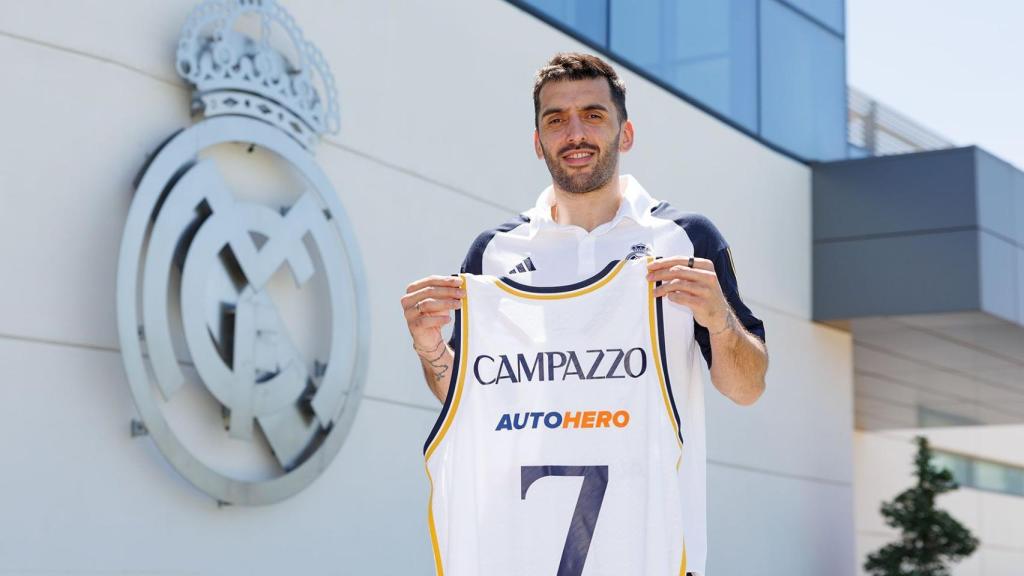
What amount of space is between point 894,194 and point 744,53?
1.94 meters

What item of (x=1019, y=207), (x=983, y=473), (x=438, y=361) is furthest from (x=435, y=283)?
(x=983, y=473)

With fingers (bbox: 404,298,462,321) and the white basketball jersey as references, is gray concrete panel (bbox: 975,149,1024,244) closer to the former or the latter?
the white basketball jersey

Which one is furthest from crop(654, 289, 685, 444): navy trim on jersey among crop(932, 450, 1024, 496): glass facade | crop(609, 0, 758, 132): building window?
crop(932, 450, 1024, 496): glass facade

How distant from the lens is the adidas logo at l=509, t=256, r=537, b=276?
364cm

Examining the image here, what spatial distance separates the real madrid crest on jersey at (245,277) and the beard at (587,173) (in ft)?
11.1

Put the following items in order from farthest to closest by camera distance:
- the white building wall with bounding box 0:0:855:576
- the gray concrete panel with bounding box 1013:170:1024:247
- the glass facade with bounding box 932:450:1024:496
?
the glass facade with bounding box 932:450:1024:496 → the gray concrete panel with bounding box 1013:170:1024:247 → the white building wall with bounding box 0:0:855:576

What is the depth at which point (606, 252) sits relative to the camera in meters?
3.56

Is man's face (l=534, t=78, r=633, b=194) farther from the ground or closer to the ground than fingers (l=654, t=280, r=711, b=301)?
farther from the ground

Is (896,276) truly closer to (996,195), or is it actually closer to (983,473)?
(996,195)

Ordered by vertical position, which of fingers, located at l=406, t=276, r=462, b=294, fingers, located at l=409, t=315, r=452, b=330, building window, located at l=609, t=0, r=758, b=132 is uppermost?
building window, located at l=609, t=0, r=758, b=132

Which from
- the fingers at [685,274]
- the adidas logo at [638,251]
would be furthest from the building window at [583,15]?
the fingers at [685,274]

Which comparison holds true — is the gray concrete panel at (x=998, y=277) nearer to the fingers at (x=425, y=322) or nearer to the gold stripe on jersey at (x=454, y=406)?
the gold stripe on jersey at (x=454, y=406)

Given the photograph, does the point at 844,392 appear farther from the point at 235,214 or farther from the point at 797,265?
the point at 235,214

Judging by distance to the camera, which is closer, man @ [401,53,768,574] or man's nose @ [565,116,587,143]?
man @ [401,53,768,574]
